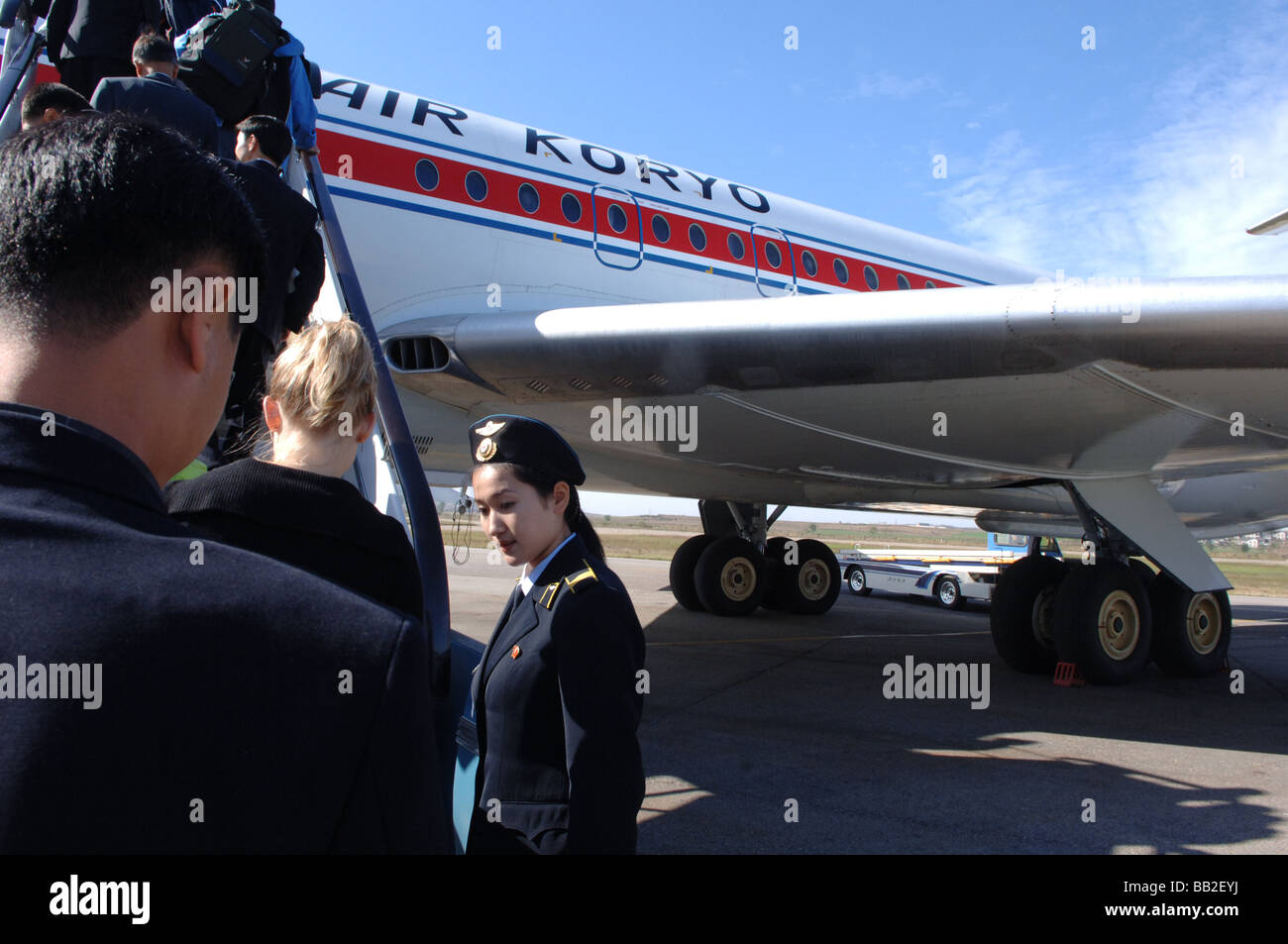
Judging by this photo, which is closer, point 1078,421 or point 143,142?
point 143,142

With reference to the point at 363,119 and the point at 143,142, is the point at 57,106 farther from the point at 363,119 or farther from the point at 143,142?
the point at 363,119

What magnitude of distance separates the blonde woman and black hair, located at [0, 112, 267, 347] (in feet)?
1.95

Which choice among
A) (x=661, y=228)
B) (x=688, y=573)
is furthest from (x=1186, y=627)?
(x=688, y=573)

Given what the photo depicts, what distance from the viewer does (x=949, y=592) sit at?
56.9 ft

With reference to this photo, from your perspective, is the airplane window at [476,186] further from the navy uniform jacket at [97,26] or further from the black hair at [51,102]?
the black hair at [51,102]

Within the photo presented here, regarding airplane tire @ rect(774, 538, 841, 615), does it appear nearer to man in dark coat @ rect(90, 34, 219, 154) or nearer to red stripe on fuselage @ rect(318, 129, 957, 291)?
red stripe on fuselage @ rect(318, 129, 957, 291)

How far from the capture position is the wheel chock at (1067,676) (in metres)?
8.45

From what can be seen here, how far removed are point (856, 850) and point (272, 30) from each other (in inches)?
171

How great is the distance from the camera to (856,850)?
4.04m

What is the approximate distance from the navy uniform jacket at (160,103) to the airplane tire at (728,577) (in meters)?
10.4

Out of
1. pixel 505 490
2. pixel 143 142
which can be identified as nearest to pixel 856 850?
pixel 505 490

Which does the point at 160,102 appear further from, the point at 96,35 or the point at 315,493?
the point at 315,493

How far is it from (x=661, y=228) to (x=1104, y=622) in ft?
18.2

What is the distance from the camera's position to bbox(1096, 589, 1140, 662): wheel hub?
8.23 m
